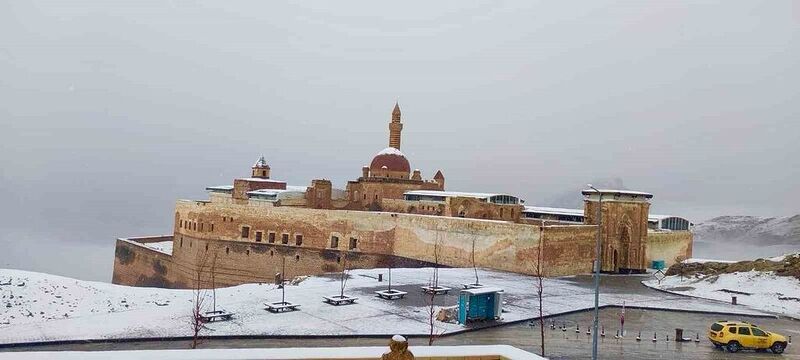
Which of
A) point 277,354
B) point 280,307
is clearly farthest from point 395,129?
point 277,354

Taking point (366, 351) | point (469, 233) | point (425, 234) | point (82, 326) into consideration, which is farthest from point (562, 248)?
point (366, 351)

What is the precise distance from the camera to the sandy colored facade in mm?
37125

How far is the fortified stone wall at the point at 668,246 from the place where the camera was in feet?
139

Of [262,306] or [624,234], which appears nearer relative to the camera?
[262,306]

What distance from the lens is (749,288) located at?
30.6 meters

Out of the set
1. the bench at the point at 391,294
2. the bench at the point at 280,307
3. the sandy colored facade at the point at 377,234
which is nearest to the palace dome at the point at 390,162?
the sandy colored facade at the point at 377,234

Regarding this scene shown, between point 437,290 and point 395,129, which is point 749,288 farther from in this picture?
point 395,129

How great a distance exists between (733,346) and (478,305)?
27.1 feet

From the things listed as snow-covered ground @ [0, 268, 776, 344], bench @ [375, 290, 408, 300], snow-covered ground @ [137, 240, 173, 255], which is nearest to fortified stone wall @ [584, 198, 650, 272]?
snow-covered ground @ [0, 268, 776, 344]

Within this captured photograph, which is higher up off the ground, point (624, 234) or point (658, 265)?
point (624, 234)

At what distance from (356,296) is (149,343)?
9834 mm

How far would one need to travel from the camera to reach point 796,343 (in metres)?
20.7

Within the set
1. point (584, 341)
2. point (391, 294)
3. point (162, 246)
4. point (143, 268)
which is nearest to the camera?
point (584, 341)

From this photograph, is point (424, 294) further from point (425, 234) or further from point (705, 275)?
point (705, 275)
